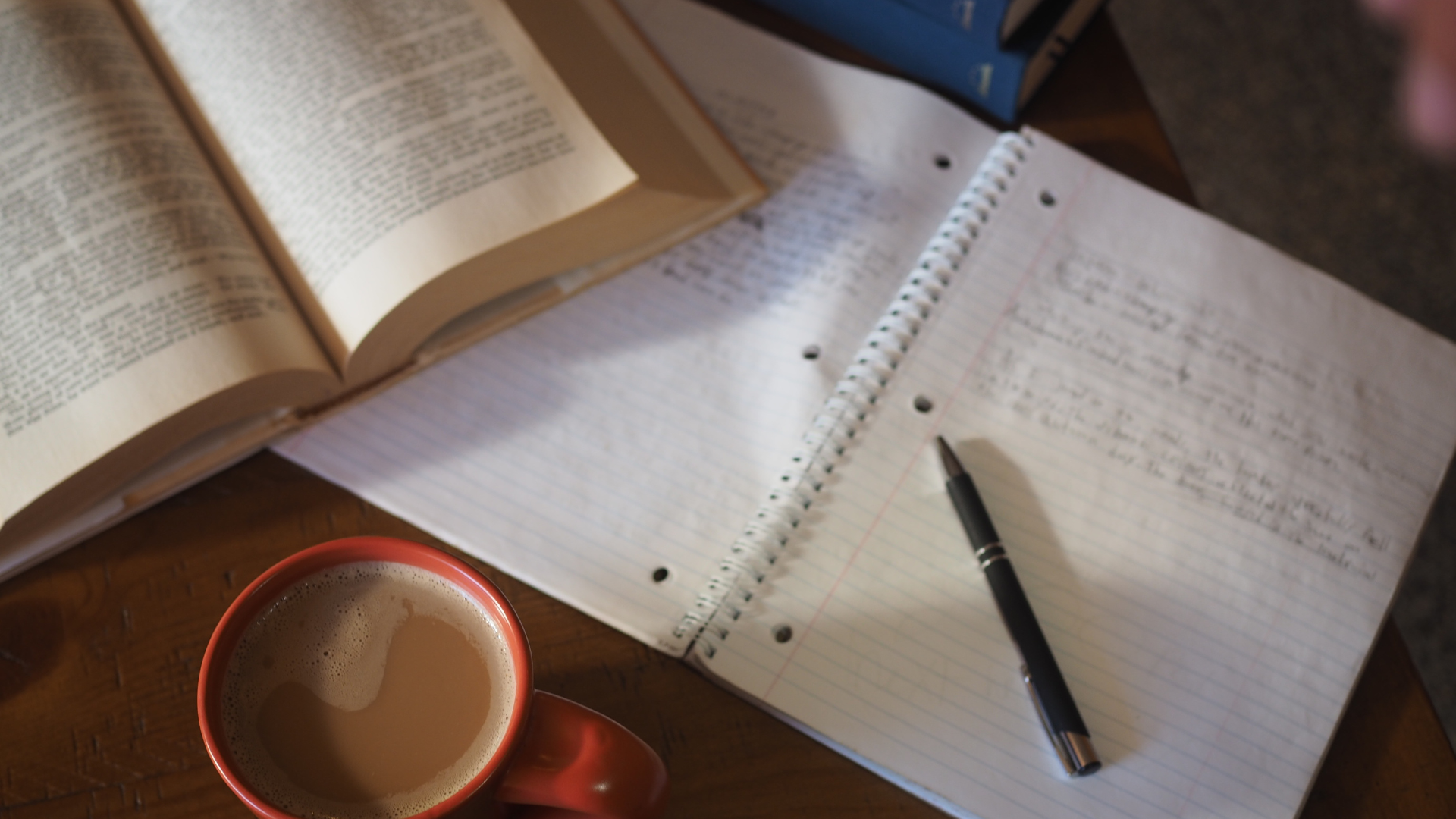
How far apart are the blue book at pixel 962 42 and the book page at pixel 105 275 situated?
413 mm


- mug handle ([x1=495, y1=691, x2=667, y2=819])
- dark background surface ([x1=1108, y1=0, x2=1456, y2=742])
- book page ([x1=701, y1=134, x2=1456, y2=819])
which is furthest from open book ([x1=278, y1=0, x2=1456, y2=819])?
dark background surface ([x1=1108, y1=0, x2=1456, y2=742])

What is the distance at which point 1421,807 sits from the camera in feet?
1.45

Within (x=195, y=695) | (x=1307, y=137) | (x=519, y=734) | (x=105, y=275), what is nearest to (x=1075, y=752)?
(x=519, y=734)

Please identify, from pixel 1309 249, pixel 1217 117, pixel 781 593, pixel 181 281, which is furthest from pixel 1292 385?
pixel 1217 117

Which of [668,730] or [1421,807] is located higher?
[1421,807]

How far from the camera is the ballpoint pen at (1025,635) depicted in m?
0.43

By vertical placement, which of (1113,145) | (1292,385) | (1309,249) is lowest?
(1292,385)

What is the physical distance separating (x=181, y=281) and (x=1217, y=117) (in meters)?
1.47

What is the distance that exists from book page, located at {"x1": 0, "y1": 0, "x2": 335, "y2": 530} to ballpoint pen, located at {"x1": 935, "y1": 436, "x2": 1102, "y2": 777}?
335mm

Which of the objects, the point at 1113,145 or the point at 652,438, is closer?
the point at 652,438

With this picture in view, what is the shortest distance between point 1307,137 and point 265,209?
1508 millimetres

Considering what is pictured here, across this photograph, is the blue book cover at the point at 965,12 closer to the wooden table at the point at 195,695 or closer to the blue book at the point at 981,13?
the blue book at the point at 981,13

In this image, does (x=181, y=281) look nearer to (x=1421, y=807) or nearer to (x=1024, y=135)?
(x=1024, y=135)

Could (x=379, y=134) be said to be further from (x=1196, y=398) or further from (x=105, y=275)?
(x=1196, y=398)
